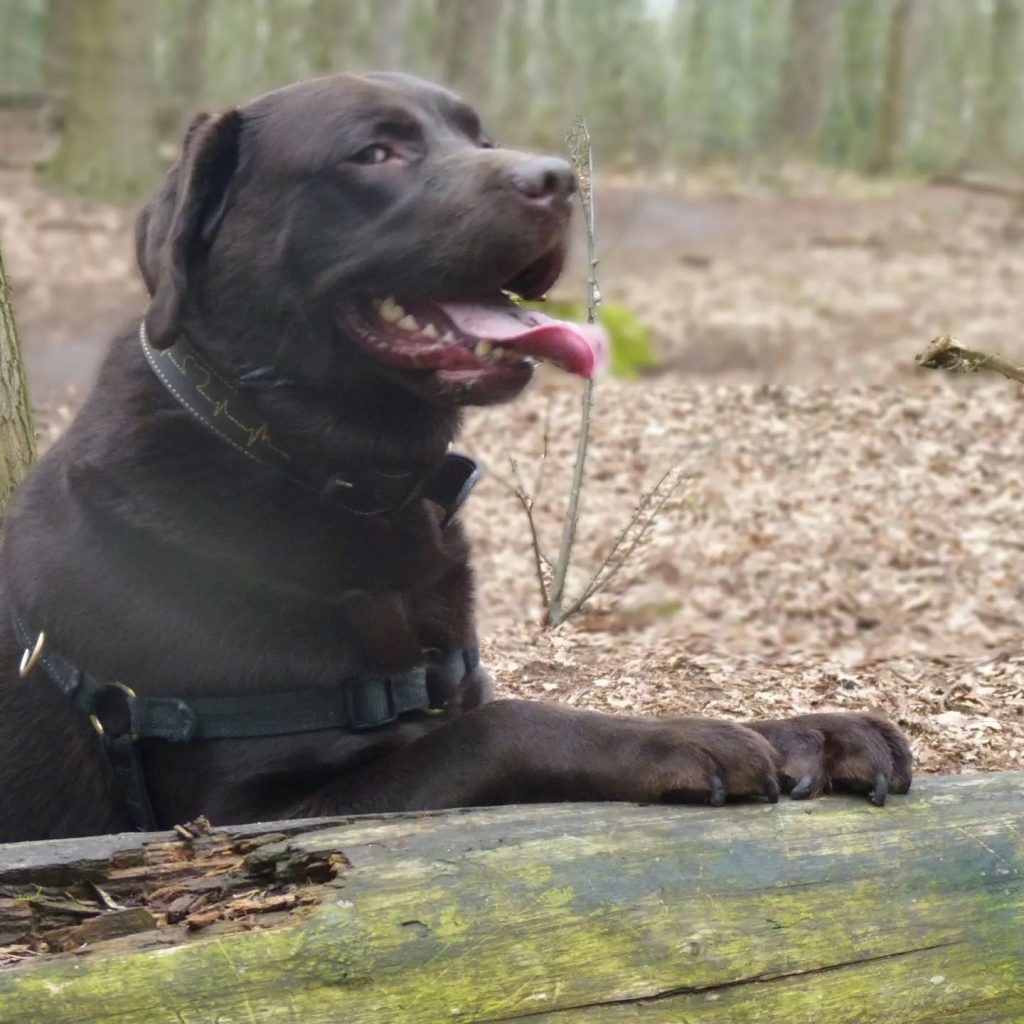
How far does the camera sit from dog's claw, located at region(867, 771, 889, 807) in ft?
8.93

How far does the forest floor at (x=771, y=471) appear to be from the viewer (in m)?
5.24

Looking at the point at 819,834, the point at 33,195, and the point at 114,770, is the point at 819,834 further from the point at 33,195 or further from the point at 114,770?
the point at 33,195

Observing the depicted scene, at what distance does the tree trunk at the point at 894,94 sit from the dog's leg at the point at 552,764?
20.7 metres

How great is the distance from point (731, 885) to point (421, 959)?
0.57m

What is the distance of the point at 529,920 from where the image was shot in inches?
90.0

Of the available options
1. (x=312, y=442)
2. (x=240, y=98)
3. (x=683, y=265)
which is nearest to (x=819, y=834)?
(x=312, y=442)

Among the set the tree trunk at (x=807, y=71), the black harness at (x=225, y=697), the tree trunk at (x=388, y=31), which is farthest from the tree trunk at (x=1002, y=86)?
the black harness at (x=225, y=697)

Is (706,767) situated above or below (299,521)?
below

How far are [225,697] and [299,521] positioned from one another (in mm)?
444

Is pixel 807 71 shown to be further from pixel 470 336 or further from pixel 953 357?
pixel 470 336

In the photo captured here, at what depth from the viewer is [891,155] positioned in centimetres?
2194

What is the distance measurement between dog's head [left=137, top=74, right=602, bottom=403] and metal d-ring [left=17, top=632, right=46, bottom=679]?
69 centimetres

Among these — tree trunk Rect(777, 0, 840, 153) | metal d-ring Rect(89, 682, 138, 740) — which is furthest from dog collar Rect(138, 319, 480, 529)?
tree trunk Rect(777, 0, 840, 153)

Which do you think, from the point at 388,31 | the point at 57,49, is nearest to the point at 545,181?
the point at 388,31
